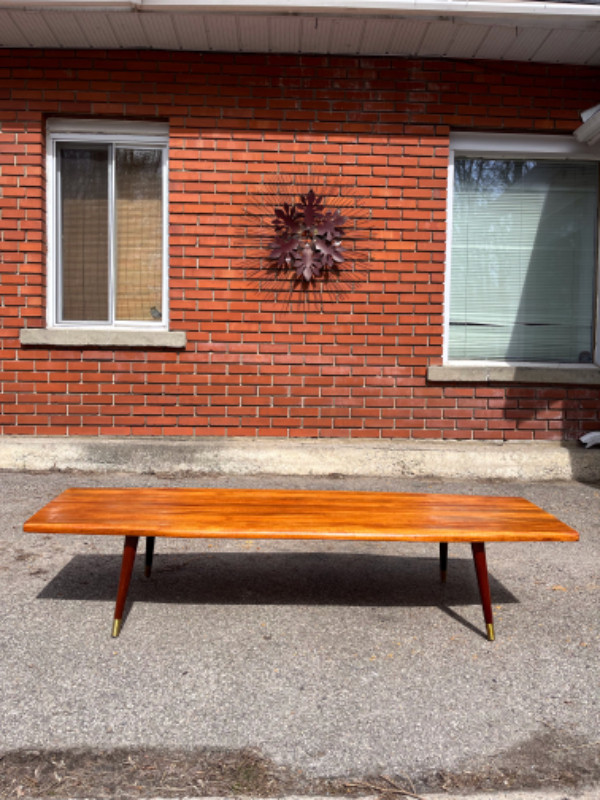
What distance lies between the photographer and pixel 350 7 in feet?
18.6

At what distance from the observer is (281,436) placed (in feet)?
21.4

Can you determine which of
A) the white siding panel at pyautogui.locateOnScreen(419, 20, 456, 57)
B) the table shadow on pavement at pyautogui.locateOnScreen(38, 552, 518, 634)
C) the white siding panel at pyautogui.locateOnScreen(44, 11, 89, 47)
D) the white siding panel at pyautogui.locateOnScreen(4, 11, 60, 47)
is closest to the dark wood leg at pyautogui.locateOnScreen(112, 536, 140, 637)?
the table shadow on pavement at pyautogui.locateOnScreen(38, 552, 518, 634)

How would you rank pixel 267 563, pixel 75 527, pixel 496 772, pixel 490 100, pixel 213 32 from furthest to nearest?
pixel 490 100, pixel 213 32, pixel 267 563, pixel 75 527, pixel 496 772

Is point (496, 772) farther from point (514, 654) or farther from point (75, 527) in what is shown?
point (75, 527)

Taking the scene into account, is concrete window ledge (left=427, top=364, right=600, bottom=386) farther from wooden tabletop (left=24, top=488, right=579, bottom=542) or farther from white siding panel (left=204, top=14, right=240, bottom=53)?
white siding panel (left=204, top=14, right=240, bottom=53)

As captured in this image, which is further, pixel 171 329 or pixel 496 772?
pixel 171 329

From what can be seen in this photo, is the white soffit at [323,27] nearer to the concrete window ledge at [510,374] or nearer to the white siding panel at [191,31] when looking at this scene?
the white siding panel at [191,31]

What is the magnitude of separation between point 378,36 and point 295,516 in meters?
4.75

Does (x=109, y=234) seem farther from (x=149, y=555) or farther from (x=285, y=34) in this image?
(x=149, y=555)

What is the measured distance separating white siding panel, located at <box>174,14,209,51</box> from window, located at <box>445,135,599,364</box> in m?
2.63

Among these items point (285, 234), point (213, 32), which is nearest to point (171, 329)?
point (285, 234)

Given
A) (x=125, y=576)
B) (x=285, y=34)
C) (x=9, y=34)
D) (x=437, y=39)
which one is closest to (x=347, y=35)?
(x=285, y=34)

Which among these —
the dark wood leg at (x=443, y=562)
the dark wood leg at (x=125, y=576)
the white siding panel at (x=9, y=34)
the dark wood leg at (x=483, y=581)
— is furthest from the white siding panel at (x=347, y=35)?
the dark wood leg at (x=125, y=576)

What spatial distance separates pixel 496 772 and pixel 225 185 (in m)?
5.42
